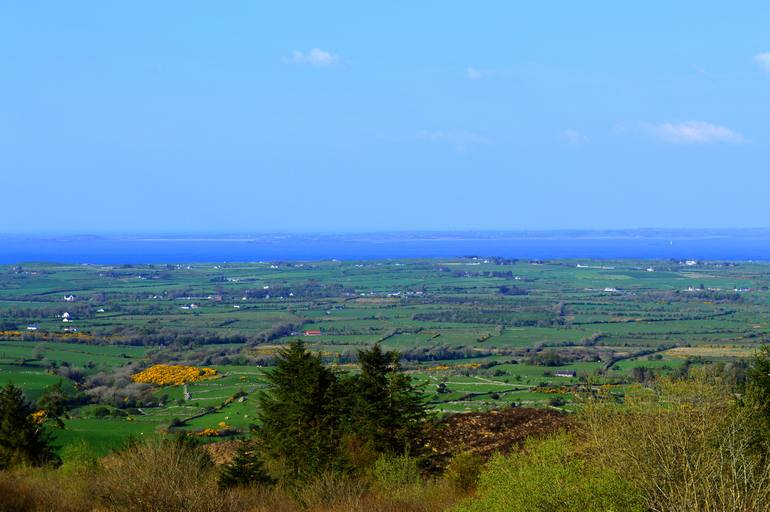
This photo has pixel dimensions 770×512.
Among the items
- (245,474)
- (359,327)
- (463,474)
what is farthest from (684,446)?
(359,327)

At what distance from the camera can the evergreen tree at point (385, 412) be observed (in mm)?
28469

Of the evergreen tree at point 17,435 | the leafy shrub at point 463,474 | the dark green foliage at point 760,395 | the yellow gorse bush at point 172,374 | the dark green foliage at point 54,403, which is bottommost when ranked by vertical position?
the yellow gorse bush at point 172,374

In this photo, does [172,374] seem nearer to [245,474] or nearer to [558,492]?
[245,474]

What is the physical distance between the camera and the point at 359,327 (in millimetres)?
97625

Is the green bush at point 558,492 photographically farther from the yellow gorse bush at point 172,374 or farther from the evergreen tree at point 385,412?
the yellow gorse bush at point 172,374

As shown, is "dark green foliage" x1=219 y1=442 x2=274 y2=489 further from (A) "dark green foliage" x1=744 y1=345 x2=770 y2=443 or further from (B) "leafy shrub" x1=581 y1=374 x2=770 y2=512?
(A) "dark green foliage" x1=744 y1=345 x2=770 y2=443

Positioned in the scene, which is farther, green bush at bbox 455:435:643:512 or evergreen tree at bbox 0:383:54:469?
evergreen tree at bbox 0:383:54:469

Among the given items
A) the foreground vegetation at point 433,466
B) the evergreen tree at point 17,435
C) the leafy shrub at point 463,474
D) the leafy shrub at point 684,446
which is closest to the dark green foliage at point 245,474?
the foreground vegetation at point 433,466

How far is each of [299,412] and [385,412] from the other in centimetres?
304

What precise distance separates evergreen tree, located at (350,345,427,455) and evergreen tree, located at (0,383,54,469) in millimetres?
12476

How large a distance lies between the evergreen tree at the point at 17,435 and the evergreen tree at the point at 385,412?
40.9 feet

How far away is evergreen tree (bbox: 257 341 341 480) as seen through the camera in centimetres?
2848

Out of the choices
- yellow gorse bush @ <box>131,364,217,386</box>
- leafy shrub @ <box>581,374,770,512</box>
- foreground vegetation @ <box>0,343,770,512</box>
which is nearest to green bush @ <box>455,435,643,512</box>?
foreground vegetation @ <box>0,343,770,512</box>

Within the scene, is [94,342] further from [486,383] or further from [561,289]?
[561,289]
